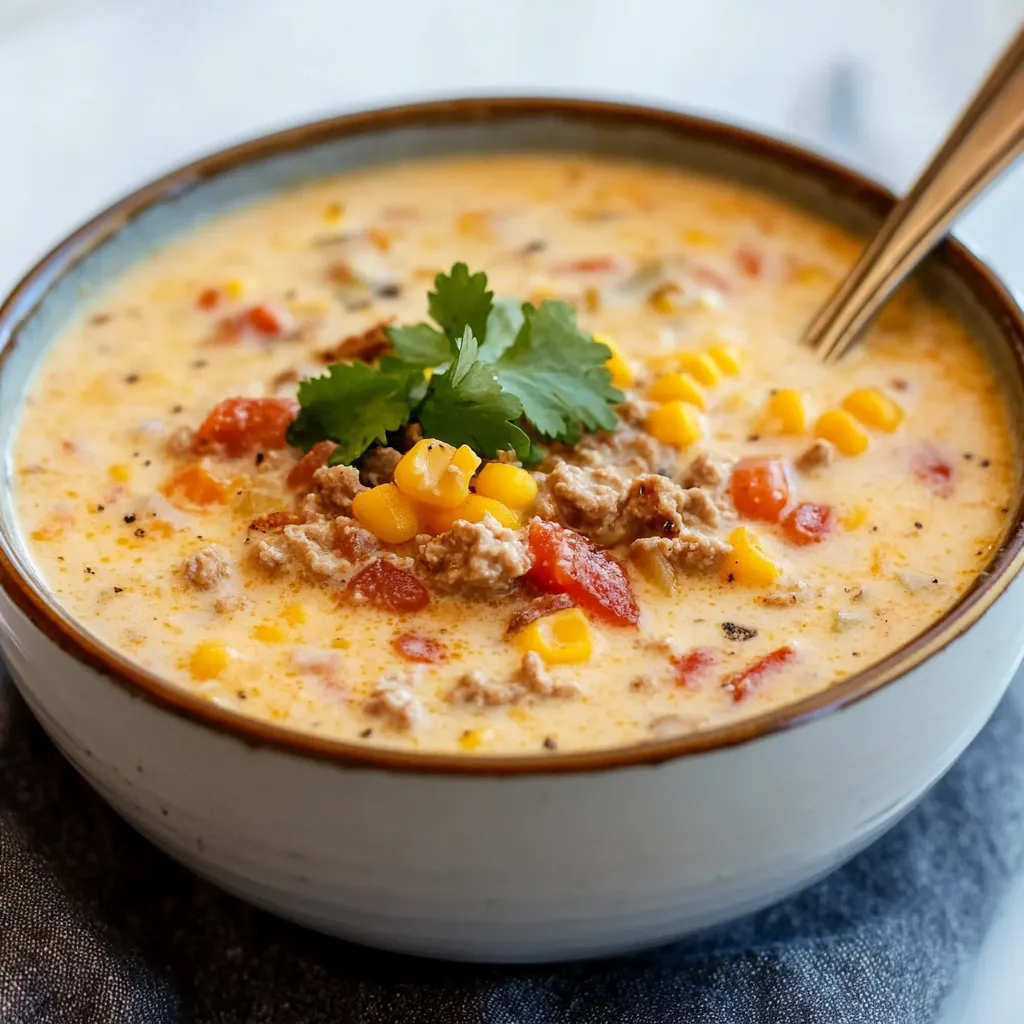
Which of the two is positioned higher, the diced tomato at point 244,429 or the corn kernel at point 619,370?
the corn kernel at point 619,370

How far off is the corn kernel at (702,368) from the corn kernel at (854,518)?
0.46 metres

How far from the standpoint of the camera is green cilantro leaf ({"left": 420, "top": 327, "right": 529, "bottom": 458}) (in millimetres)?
2617

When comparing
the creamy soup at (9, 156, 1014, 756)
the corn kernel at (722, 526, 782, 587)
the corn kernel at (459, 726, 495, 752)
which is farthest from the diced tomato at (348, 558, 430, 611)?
the corn kernel at (722, 526, 782, 587)

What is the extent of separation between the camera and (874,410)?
9.62 ft

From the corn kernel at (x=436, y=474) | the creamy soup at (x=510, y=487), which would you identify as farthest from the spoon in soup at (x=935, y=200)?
the corn kernel at (x=436, y=474)

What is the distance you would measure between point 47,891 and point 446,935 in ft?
2.58

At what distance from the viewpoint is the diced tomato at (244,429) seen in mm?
2844

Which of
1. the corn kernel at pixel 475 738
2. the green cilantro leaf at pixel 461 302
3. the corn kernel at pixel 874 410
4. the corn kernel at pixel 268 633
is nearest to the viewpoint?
the corn kernel at pixel 475 738

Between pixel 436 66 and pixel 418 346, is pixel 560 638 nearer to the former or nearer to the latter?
pixel 418 346

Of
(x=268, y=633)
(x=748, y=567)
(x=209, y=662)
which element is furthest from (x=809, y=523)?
(x=209, y=662)

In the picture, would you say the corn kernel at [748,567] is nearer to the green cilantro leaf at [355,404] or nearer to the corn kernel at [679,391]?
the corn kernel at [679,391]

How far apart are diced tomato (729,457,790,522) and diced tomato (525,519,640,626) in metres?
0.32

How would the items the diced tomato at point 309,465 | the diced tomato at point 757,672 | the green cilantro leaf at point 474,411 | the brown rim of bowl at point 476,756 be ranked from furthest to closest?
the diced tomato at point 309,465 → the green cilantro leaf at point 474,411 → the diced tomato at point 757,672 → the brown rim of bowl at point 476,756

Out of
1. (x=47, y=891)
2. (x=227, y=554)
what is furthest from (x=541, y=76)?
(x=47, y=891)
